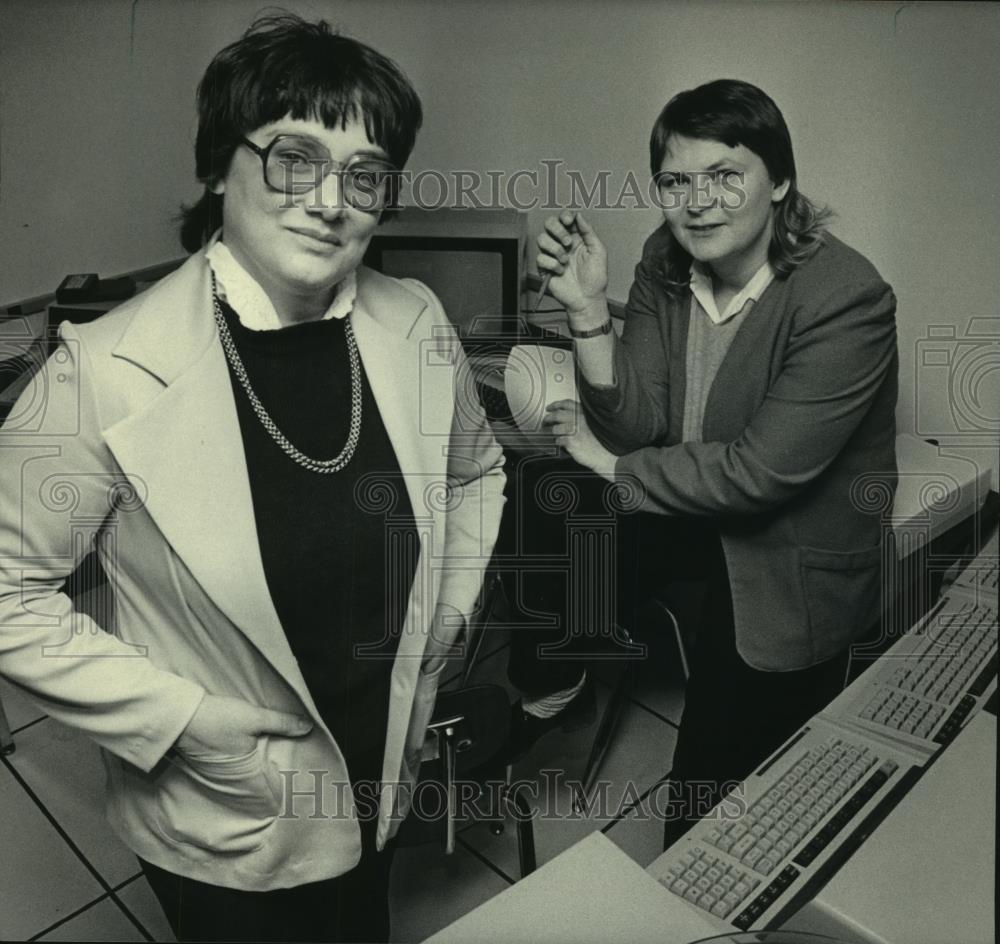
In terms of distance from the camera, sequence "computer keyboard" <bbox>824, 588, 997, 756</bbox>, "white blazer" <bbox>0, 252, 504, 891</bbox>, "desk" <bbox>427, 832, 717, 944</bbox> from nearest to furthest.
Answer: "white blazer" <bbox>0, 252, 504, 891</bbox>, "desk" <bbox>427, 832, 717, 944</bbox>, "computer keyboard" <bbox>824, 588, 997, 756</bbox>

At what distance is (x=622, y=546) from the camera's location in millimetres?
1060

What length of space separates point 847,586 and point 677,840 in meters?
0.33

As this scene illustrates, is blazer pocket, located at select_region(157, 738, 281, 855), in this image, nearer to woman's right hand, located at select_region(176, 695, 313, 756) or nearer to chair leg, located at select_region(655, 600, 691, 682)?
woman's right hand, located at select_region(176, 695, 313, 756)

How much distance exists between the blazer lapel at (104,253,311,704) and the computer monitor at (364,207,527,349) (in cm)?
22

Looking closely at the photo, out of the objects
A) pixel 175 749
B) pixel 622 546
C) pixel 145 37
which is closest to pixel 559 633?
pixel 622 546

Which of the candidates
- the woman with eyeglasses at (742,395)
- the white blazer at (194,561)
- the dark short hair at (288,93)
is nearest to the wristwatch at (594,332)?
the woman with eyeglasses at (742,395)

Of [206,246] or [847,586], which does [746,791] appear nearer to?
[847,586]

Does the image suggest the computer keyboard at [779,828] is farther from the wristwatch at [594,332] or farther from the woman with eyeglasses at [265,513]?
the wristwatch at [594,332]

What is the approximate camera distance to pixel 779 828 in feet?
3.48

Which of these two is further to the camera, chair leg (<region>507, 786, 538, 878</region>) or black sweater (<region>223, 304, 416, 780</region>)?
chair leg (<region>507, 786, 538, 878</region>)

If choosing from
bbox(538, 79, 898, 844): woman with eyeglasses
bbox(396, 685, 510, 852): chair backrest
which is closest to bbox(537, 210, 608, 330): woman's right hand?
bbox(538, 79, 898, 844): woman with eyeglasses

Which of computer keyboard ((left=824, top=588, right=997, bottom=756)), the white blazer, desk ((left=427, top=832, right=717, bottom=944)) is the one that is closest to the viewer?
the white blazer

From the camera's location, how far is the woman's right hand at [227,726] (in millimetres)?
959

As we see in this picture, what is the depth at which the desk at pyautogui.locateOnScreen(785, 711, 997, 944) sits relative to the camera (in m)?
0.97
